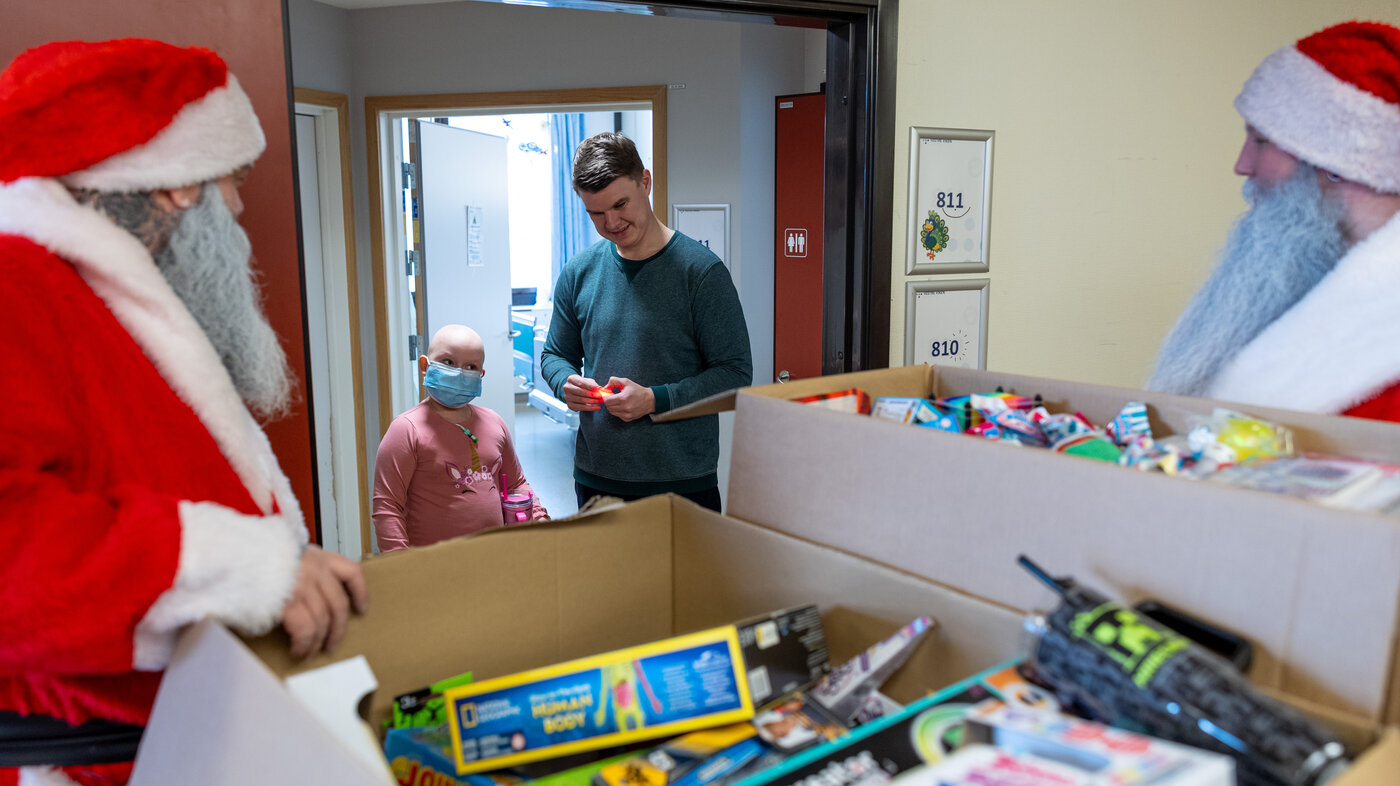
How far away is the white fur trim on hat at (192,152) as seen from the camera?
1097 mm

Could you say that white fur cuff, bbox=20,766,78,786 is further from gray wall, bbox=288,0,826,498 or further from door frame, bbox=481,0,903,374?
gray wall, bbox=288,0,826,498

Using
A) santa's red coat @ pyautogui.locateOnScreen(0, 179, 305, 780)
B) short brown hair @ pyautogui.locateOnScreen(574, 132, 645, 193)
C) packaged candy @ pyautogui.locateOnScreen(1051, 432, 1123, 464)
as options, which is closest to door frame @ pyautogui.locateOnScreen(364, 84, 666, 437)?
short brown hair @ pyautogui.locateOnScreen(574, 132, 645, 193)

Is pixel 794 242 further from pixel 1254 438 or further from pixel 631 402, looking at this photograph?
pixel 1254 438

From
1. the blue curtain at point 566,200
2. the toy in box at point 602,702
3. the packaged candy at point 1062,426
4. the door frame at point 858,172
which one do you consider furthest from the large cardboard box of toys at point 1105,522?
the blue curtain at point 566,200

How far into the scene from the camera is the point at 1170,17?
2711 millimetres

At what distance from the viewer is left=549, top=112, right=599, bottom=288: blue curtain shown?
7.75 m

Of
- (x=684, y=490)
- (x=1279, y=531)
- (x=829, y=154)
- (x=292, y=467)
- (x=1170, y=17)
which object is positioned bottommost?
(x=684, y=490)

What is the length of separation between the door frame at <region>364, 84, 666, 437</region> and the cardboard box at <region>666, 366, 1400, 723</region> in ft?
10.1

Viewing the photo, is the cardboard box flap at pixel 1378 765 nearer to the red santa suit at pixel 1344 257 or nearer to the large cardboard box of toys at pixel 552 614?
the large cardboard box of toys at pixel 552 614

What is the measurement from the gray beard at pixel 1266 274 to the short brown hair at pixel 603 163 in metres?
1.32

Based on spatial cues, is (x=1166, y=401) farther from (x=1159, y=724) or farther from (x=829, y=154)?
(x=829, y=154)

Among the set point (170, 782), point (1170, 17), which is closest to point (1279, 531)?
point (170, 782)

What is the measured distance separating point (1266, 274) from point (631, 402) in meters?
1.32

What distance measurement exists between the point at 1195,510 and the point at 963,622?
0.80ft
